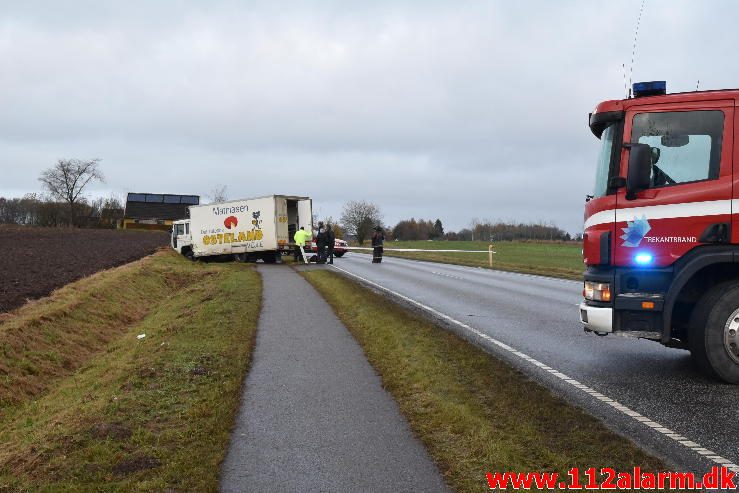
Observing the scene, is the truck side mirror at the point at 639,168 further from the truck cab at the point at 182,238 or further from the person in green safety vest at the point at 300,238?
the truck cab at the point at 182,238

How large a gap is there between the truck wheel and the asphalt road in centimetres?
20

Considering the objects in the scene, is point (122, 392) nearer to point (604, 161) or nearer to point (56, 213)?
point (604, 161)

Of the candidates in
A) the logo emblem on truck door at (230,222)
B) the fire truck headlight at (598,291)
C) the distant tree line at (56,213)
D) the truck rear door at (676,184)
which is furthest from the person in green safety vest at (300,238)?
the distant tree line at (56,213)

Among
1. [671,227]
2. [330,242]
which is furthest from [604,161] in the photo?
[330,242]

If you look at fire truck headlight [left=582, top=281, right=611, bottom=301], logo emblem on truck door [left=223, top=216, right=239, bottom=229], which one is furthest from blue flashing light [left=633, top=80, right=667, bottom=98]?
logo emblem on truck door [left=223, top=216, right=239, bottom=229]

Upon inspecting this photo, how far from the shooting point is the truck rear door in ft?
22.4

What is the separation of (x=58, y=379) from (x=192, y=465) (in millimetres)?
7169

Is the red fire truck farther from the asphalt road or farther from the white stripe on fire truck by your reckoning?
the asphalt road

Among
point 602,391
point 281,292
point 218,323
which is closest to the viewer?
point 602,391

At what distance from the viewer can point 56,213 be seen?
347 ft

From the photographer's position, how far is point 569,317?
12.1 metres

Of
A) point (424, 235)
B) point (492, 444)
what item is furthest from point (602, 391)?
point (424, 235)

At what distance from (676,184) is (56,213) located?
112 metres

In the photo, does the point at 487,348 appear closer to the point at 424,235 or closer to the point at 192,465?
the point at 192,465
